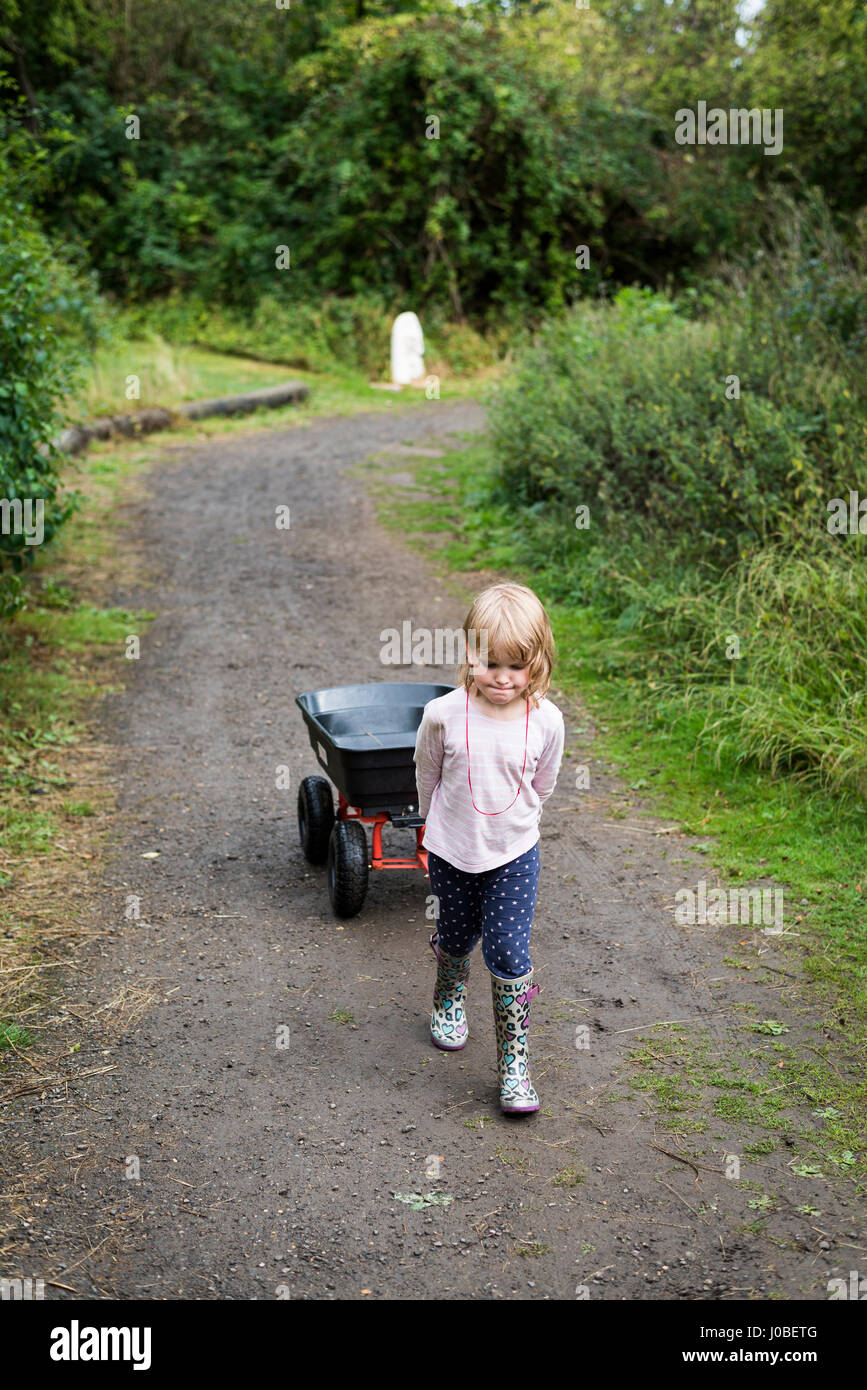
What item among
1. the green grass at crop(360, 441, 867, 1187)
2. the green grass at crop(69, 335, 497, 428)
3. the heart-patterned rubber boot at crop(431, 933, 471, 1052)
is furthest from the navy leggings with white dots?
the green grass at crop(69, 335, 497, 428)

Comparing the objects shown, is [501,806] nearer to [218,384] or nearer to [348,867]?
[348,867]

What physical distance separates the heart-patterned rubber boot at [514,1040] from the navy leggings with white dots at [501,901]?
0.04m

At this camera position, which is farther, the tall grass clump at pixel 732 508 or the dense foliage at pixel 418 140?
the dense foliage at pixel 418 140

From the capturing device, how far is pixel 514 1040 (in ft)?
10.7

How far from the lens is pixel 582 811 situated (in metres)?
5.30

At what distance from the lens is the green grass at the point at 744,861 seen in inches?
129

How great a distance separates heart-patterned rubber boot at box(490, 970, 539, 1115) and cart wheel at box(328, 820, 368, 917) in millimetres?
1052

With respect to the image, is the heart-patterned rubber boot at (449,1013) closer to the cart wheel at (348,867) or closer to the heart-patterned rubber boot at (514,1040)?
the heart-patterned rubber boot at (514,1040)

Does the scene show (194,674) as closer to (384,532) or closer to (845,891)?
(384,532)

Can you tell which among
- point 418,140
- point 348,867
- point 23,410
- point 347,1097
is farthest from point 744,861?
point 418,140

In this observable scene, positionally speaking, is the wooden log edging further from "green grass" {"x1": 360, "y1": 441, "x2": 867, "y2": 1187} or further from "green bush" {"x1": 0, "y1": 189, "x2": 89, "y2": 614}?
"green grass" {"x1": 360, "y1": 441, "x2": 867, "y2": 1187}

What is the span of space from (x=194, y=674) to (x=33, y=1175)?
4171 mm

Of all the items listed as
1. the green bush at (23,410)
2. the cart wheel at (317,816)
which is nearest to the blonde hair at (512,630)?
the cart wheel at (317,816)

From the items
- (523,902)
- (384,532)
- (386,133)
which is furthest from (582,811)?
(386,133)
